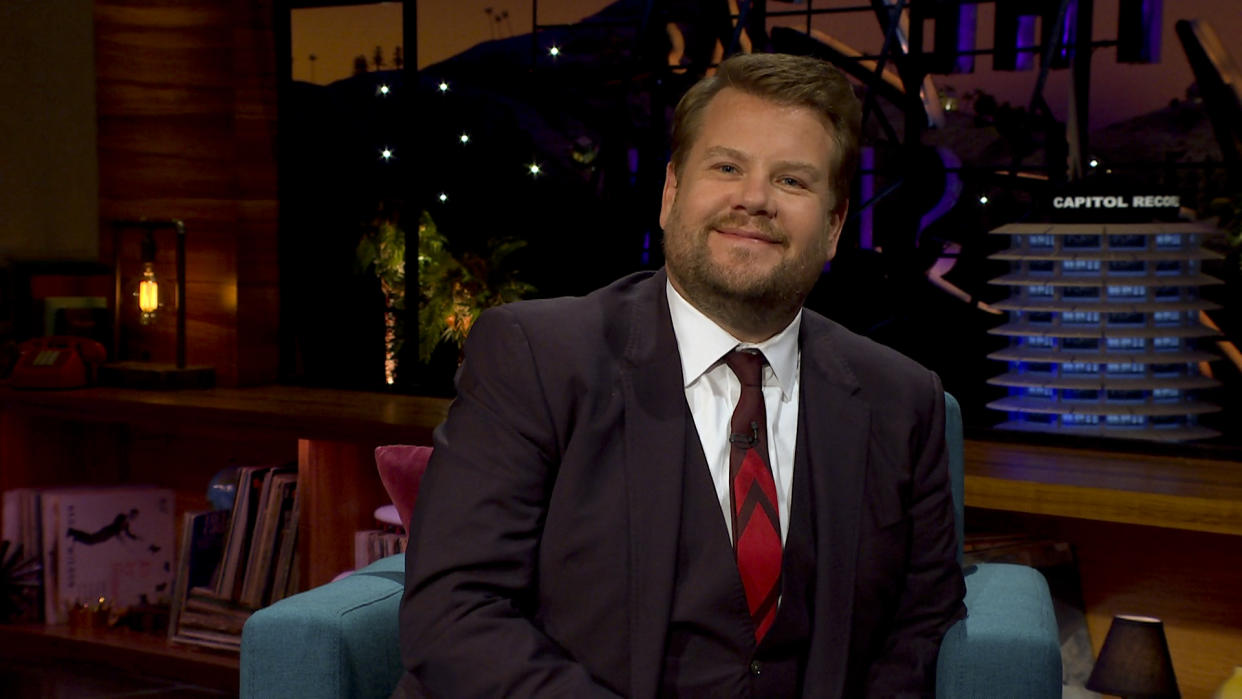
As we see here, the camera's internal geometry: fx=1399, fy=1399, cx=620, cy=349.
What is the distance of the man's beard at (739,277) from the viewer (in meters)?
1.90

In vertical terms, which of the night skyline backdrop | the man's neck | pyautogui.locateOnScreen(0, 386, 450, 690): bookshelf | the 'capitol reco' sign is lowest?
pyautogui.locateOnScreen(0, 386, 450, 690): bookshelf

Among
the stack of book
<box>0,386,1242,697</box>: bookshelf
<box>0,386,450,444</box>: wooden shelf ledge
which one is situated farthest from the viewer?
the stack of book

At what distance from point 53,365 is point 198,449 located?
525 millimetres

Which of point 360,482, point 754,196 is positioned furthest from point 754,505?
point 360,482

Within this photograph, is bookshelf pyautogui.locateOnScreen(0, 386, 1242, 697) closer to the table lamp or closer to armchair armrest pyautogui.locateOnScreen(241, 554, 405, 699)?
the table lamp

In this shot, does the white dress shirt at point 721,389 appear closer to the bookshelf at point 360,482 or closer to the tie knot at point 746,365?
the tie knot at point 746,365

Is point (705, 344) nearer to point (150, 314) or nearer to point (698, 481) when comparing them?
point (698, 481)

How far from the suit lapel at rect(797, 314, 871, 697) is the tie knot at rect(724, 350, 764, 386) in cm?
10

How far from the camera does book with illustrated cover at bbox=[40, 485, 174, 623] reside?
4316 mm

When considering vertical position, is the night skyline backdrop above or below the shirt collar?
above

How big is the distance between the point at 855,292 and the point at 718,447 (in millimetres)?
2166

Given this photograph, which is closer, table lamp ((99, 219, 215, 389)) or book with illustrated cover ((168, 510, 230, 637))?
book with illustrated cover ((168, 510, 230, 637))

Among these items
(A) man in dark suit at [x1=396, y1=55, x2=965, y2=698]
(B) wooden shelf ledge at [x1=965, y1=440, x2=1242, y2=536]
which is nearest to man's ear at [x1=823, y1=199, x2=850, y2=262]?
(A) man in dark suit at [x1=396, y1=55, x2=965, y2=698]

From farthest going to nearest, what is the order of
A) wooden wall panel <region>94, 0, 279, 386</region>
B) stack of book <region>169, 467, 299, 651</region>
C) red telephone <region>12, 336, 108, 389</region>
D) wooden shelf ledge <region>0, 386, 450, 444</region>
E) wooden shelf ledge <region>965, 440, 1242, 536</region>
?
1. wooden wall panel <region>94, 0, 279, 386</region>
2. red telephone <region>12, 336, 108, 389</region>
3. stack of book <region>169, 467, 299, 651</region>
4. wooden shelf ledge <region>0, 386, 450, 444</region>
5. wooden shelf ledge <region>965, 440, 1242, 536</region>
